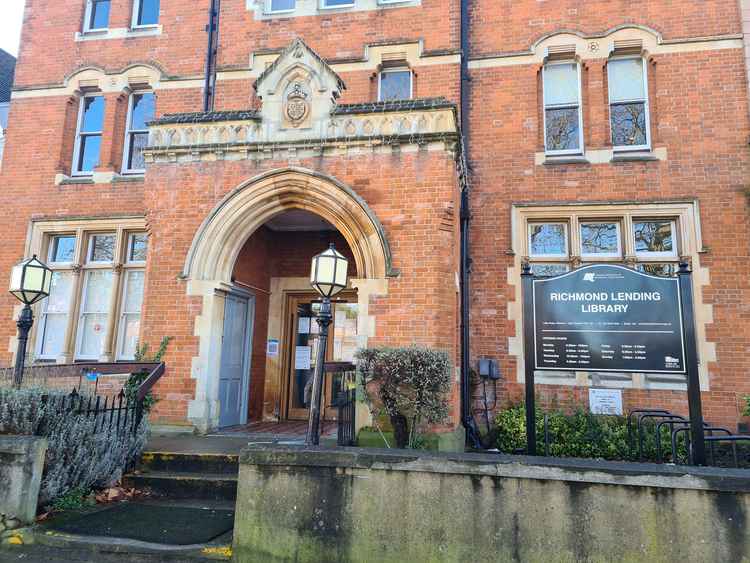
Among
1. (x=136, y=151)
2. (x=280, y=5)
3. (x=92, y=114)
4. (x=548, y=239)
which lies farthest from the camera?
(x=92, y=114)

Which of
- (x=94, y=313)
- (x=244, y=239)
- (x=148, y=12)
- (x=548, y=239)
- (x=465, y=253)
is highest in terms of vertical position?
(x=148, y=12)

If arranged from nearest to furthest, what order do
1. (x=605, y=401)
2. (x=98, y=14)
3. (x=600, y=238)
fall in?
(x=605, y=401)
(x=600, y=238)
(x=98, y=14)

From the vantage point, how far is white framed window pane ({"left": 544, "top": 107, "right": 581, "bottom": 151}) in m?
9.77

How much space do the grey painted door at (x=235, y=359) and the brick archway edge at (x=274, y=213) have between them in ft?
3.07

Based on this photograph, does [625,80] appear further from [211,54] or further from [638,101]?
[211,54]

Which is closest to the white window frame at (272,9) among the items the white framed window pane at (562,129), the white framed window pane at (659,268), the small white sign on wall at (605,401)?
the white framed window pane at (562,129)

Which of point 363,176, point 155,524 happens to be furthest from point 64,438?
point 363,176

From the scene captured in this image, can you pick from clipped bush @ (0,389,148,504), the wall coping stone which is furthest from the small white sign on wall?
clipped bush @ (0,389,148,504)

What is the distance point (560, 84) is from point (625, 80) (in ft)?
3.89

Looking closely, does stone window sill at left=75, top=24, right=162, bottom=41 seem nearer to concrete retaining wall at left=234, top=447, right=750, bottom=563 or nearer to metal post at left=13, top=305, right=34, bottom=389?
metal post at left=13, top=305, right=34, bottom=389

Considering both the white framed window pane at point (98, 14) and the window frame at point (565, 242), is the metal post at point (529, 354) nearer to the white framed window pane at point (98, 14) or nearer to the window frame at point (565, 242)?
the window frame at point (565, 242)

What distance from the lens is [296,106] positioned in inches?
308

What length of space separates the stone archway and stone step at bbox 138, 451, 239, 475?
131 centimetres

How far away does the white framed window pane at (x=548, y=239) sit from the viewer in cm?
948
